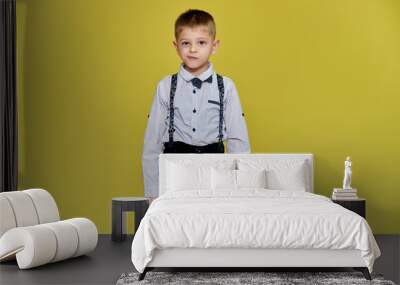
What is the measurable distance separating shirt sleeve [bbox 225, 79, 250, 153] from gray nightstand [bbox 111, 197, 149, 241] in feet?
3.65

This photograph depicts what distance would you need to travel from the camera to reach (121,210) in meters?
6.91

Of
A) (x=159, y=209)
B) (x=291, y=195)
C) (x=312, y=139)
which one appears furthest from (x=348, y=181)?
(x=159, y=209)

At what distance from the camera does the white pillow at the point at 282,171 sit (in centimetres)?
680

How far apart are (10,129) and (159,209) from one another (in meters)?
2.64

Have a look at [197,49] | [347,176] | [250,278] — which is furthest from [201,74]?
[250,278]

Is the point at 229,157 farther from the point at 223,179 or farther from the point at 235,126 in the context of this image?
the point at 223,179

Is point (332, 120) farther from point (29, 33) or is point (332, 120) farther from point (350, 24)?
point (29, 33)

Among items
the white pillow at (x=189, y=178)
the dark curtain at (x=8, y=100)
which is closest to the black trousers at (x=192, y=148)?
the white pillow at (x=189, y=178)

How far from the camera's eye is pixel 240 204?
17.8 feet

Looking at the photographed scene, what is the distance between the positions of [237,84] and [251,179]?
1.20 metres

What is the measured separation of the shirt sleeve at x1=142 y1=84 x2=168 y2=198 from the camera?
7328mm

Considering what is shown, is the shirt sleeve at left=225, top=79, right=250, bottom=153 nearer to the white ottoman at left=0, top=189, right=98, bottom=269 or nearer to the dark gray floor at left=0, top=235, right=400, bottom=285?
the dark gray floor at left=0, top=235, right=400, bottom=285

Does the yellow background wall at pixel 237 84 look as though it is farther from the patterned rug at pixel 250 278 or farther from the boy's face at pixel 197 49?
the patterned rug at pixel 250 278

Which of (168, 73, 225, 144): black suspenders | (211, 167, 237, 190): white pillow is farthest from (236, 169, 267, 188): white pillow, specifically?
(168, 73, 225, 144): black suspenders
